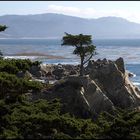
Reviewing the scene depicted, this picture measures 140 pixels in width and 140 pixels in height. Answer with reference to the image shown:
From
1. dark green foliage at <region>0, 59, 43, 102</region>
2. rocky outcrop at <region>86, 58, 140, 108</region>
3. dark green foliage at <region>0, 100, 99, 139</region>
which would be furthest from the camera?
rocky outcrop at <region>86, 58, 140, 108</region>

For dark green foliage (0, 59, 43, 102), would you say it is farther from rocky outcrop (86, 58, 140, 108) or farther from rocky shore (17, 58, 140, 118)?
rocky outcrop (86, 58, 140, 108)

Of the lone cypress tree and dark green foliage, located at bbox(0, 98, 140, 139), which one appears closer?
dark green foliage, located at bbox(0, 98, 140, 139)

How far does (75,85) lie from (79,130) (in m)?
20.5

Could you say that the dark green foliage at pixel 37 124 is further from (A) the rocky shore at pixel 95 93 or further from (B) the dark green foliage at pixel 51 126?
(A) the rocky shore at pixel 95 93

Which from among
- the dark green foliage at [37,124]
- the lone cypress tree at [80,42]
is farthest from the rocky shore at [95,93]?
the dark green foliage at [37,124]

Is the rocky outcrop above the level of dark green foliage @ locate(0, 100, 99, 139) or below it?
below

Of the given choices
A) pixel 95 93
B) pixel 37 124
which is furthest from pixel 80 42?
pixel 37 124

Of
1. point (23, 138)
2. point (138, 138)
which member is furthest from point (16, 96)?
point (138, 138)

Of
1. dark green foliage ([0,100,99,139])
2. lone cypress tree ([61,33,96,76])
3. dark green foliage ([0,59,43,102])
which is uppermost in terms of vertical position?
lone cypress tree ([61,33,96,76])

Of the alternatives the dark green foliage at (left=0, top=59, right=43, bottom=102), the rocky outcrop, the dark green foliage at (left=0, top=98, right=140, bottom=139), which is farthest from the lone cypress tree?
the dark green foliage at (left=0, top=98, right=140, bottom=139)

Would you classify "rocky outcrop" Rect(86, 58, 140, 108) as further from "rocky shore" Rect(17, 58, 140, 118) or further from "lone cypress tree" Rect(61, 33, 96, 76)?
"lone cypress tree" Rect(61, 33, 96, 76)

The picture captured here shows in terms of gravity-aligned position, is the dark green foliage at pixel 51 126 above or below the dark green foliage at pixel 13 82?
below

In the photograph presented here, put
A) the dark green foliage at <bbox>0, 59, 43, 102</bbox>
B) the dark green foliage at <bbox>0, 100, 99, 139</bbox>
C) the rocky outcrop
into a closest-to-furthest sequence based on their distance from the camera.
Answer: the dark green foliage at <bbox>0, 100, 99, 139</bbox>, the dark green foliage at <bbox>0, 59, 43, 102</bbox>, the rocky outcrop

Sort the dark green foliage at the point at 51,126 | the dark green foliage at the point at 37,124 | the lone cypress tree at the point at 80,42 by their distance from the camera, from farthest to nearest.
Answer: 1. the lone cypress tree at the point at 80,42
2. the dark green foliage at the point at 37,124
3. the dark green foliage at the point at 51,126
